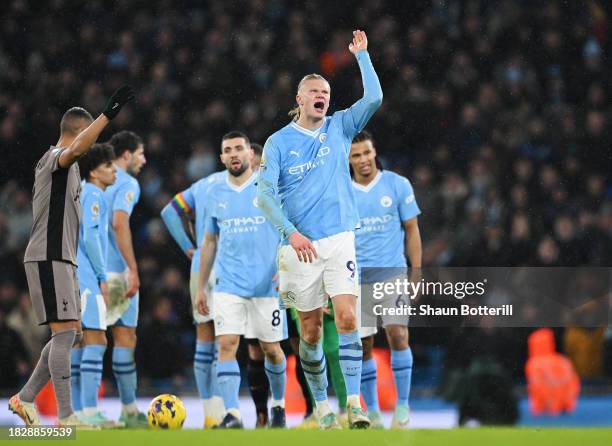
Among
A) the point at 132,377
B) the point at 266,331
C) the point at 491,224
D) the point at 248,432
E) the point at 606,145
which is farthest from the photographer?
the point at 606,145

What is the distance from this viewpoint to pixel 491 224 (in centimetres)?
1302

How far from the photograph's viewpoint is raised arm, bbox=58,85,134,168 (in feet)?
20.8

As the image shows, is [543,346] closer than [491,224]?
Yes

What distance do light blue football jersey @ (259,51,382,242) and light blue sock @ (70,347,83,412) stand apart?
112 inches

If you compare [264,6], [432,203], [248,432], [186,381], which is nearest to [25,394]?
[248,432]

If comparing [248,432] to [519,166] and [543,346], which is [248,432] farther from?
[519,166]

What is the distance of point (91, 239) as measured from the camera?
8.38 meters

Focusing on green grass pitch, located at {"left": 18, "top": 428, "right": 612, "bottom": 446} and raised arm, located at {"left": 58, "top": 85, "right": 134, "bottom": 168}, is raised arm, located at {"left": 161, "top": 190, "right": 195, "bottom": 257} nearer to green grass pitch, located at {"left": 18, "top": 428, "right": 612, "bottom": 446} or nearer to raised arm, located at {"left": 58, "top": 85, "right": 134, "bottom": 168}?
raised arm, located at {"left": 58, "top": 85, "right": 134, "bottom": 168}

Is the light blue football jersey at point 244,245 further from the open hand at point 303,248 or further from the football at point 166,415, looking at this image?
the open hand at point 303,248

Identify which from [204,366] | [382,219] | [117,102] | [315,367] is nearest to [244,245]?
[382,219]

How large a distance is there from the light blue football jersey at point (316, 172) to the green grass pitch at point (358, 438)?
4.28ft

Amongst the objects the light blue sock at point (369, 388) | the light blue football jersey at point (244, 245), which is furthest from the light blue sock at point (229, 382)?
the light blue sock at point (369, 388)

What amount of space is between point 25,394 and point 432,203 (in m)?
7.22

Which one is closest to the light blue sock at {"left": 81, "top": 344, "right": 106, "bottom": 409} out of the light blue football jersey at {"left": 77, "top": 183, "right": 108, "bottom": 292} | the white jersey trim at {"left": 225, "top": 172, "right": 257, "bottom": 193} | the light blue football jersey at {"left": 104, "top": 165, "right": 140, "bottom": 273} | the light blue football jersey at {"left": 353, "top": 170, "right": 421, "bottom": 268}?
the light blue football jersey at {"left": 77, "top": 183, "right": 108, "bottom": 292}
